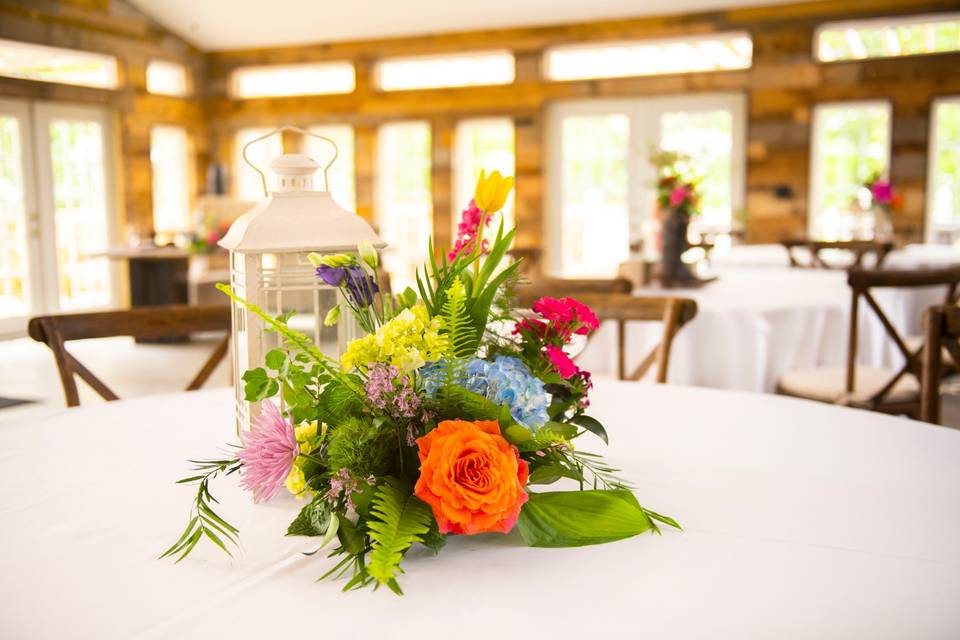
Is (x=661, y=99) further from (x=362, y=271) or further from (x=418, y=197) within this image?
(x=362, y=271)

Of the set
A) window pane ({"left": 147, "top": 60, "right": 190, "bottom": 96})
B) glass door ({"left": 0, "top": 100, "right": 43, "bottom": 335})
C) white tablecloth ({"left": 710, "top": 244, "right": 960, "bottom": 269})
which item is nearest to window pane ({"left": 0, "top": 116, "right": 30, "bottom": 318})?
glass door ({"left": 0, "top": 100, "right": 43, "bottom": 335})

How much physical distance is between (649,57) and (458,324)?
29.3 ft

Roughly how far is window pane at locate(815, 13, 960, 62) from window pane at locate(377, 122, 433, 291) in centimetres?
434

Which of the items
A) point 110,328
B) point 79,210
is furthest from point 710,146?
point 110,328

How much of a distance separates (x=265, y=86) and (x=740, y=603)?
1104 cm

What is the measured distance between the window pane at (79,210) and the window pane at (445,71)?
10.6 feet

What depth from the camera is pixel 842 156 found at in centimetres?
877

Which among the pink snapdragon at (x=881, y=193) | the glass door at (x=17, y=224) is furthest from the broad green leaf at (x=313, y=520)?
the glass door at (x=17, y=224)

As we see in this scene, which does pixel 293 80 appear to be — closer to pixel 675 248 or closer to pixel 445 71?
pixel 445 71

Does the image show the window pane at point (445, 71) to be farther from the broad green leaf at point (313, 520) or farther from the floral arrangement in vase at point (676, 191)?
the broad green leaf at point (313, 520)

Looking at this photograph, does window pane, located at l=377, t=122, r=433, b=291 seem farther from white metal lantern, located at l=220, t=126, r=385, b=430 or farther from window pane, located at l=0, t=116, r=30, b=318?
white metal lantern, located at l=220, t=126, r=385, b=430

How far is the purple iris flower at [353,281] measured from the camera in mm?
1009

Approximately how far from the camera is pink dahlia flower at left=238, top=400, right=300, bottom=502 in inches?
37.8

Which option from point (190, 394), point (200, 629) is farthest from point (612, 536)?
point (190, 394)
